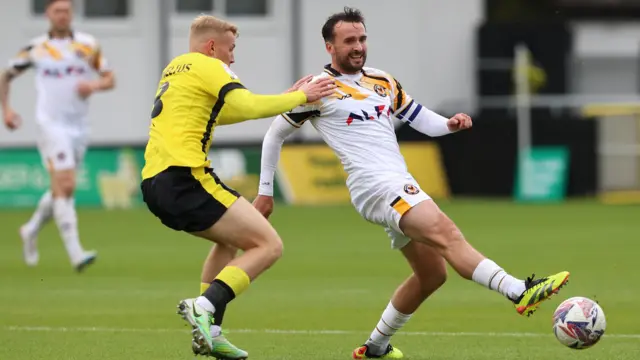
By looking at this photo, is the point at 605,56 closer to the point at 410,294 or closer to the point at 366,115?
the point at 410,294

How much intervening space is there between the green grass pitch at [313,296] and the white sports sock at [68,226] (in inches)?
10.1

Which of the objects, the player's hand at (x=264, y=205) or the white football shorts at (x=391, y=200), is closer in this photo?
the white football shorts at (x=391, y=200)

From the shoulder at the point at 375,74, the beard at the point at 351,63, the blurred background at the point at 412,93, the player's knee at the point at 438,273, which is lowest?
the blurred background at the point at 412,93

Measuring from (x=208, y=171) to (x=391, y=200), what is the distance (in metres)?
1.09

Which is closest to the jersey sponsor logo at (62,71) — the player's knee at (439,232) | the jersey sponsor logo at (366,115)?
the jersey sponsor logo at (366,115)

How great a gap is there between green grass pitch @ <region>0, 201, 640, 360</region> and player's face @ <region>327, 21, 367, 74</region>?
6.01 ft

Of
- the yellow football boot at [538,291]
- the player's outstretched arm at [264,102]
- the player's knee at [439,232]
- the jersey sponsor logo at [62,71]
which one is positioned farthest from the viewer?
the jersey sponsor logo at [62,71]

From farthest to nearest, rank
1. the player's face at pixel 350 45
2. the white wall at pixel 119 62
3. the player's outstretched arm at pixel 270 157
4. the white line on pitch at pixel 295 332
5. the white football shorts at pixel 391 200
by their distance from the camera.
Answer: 1. the white wall at pixel 119 62
2. the white line on pitch at pixel 295 332
3. the player's outstretched arm at pixel 270 157
4. the player's face at pixel 350 45
5. the white football shorts at pixel 391 200

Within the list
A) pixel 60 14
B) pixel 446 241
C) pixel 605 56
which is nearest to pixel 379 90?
pixel 446 241

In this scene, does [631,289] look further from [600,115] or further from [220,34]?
[600,115]

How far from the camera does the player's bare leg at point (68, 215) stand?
47.0 ft

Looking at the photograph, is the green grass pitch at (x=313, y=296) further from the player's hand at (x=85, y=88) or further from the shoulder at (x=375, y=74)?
the player's hand at (x=85, y=88)

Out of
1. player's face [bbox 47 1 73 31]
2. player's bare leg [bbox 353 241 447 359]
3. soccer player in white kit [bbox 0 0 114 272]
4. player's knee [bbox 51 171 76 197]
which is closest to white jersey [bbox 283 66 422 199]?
player's bare leg [bbox 353 241 447 359]

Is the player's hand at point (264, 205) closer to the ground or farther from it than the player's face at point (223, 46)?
closer to the ground
